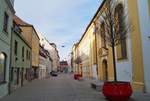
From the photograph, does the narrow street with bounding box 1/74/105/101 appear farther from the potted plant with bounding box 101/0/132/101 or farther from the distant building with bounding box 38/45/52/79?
the distant building with bounding box 38/45/52/79

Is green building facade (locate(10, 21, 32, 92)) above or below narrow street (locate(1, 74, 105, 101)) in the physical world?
above

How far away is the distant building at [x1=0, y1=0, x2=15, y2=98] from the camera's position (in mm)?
14086

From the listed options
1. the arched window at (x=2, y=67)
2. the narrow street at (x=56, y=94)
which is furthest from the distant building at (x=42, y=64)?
the arched window at (x=2, y=67)

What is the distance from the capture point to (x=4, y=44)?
14844 mm

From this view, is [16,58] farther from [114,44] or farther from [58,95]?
[114,44]

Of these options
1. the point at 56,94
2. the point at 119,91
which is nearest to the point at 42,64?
the point at 56,94

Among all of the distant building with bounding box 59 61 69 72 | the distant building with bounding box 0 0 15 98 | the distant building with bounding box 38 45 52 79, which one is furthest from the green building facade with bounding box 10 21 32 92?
the distant building with bounding box 59 61 69 72

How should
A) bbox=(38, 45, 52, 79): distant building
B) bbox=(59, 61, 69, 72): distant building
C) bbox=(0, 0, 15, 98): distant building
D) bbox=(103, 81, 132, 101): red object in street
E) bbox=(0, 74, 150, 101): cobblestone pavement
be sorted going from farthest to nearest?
bbox=(59, 61, 69, 72): distant building → bbox=(38, 45, 52, 79): distant building → bbox=(0, 0, 15, 98): distant building → bbox=(0, 74, 150, 101): cobblestone pavement → bbox=(103, 81, 132, 101): red object in street

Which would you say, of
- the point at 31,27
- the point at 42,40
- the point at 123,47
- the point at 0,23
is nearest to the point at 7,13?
the point at 0,23

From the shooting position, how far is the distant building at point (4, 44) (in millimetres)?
14086

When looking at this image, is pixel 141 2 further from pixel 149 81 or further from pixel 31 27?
pixel 31 27

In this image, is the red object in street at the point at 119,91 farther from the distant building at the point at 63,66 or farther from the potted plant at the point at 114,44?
the distant building at the point at 63,66

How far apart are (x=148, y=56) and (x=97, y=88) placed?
5.41 m

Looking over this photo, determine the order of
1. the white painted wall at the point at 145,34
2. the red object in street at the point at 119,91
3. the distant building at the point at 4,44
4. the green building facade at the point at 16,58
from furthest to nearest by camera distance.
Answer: the green building facade at the point at 16,58, the white painted wall at the point at 145,34, the distant building at the point at 4,44, the red object in street at the point at 119,91
